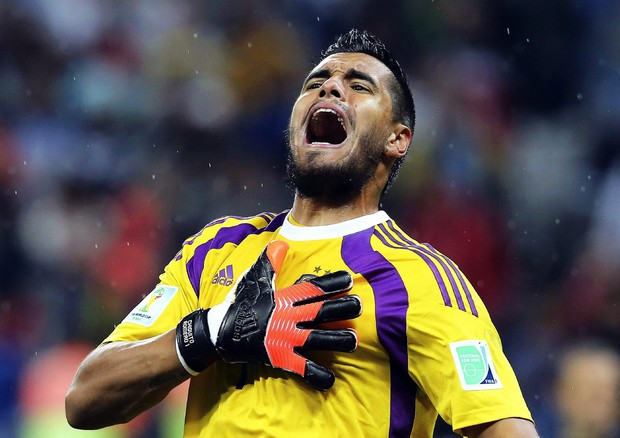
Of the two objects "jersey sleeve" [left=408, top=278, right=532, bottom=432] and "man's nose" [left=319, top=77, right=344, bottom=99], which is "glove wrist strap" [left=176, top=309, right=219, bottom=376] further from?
"man's nose" [left=319, top=77, right=344, bottom=99]

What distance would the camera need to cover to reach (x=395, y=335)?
226 cm

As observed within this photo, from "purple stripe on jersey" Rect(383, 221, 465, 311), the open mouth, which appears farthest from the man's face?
"purple stripe on jersey" Rect(383, 221, 465, 311)

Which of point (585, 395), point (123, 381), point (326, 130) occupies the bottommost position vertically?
point (585, 395)

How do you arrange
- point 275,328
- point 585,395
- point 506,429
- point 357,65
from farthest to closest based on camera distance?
point 585,395
point 357,65
point 275,328
point 506,429

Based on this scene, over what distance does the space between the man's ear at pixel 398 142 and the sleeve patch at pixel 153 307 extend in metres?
0.85

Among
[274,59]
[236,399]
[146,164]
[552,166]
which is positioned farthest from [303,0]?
[236,399]

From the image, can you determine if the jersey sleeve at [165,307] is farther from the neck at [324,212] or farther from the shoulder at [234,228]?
the neck at [324,212]

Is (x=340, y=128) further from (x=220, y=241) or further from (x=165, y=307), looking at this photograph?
(x=165, y=307)

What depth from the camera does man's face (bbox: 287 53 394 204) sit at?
8.98 feet

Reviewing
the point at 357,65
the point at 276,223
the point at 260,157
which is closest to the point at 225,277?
the point at 276,223

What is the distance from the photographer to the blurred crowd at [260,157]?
498cm

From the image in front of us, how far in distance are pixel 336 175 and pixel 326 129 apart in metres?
0.30

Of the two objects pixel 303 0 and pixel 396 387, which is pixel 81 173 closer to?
pixel 303 0

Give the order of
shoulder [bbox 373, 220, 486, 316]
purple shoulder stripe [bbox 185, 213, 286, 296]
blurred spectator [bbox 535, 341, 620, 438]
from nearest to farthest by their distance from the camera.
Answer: shoulder [bbox 373, 220, 486, 316], purple shoulder stripe [bbox 185, 213, 286, 296], blurred spectator [bbox 535, 341, 620, 438]
